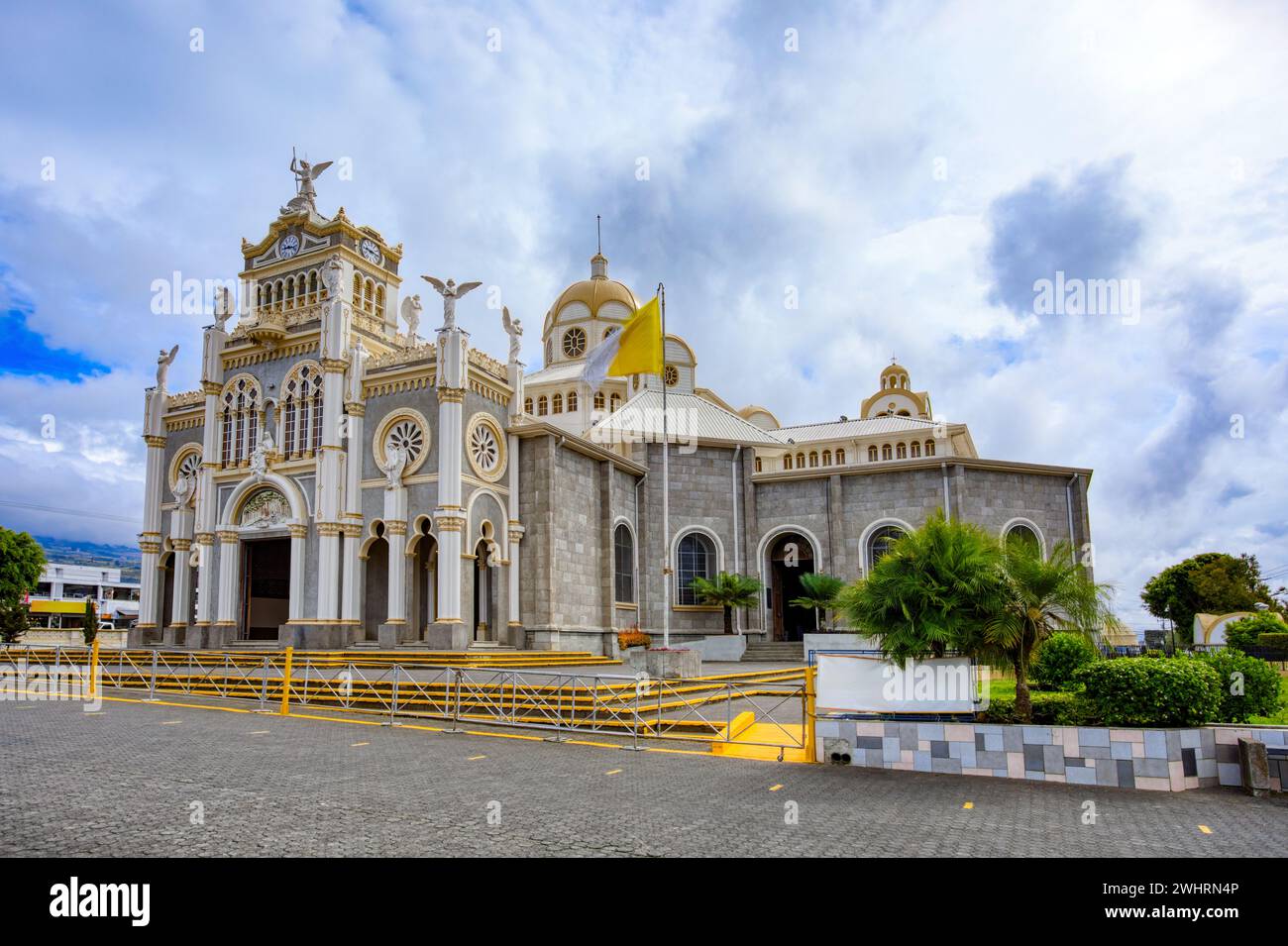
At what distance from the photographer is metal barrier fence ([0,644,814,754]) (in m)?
15.3

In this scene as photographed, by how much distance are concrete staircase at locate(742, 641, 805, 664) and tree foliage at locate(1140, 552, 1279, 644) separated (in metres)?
23.6

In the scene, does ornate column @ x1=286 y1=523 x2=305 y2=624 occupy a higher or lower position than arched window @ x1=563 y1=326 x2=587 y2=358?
lower

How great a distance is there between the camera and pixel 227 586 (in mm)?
29141

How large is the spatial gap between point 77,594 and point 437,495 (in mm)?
89747

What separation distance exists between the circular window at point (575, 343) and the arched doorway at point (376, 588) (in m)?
17.8

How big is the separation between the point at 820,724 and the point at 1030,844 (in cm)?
513

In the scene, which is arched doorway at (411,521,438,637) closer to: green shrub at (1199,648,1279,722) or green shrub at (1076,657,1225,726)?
green shrub at (1076,657,1225,726)

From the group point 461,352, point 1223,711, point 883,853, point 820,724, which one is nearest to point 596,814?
point 883,853

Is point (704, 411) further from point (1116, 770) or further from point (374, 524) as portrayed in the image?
point (1116, 770)

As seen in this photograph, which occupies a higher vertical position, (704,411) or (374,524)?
(704,411)

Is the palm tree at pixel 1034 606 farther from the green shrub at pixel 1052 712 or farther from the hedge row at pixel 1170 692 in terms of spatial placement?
the hedge row at pixel 1170 692

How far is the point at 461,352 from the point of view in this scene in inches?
1045

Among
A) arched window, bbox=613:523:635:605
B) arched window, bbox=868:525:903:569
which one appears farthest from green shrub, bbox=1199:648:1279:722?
arched window, bbox=613:523:635:605
